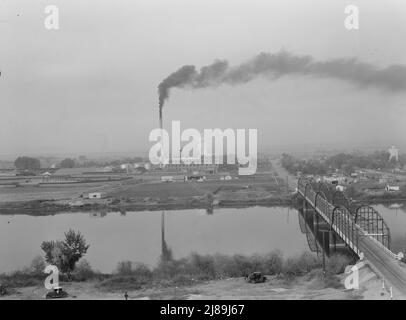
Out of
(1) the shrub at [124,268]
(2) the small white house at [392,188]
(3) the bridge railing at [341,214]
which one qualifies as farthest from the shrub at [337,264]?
(1) the shrub at [124,268]

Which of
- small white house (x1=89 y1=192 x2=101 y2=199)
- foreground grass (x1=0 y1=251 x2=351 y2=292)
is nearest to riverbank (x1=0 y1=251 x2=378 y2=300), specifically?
foreground grass (x1=0 y1=251 x2=351 y2=292)

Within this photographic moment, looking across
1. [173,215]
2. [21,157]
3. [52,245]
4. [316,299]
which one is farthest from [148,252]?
[316,299]

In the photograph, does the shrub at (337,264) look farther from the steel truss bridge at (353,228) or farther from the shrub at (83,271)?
the shrub at (83,271)

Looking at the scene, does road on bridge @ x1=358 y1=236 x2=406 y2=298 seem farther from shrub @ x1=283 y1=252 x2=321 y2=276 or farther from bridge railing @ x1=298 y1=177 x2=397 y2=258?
shrub @ x1=283 y1=252 x2=321 y2=276

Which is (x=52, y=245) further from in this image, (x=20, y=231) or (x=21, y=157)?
(x=21, y=157)

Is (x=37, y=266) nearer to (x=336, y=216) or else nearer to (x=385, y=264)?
(x=385, y=264)

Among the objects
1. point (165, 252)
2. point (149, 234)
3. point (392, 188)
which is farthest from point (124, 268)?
point (392, 188)
